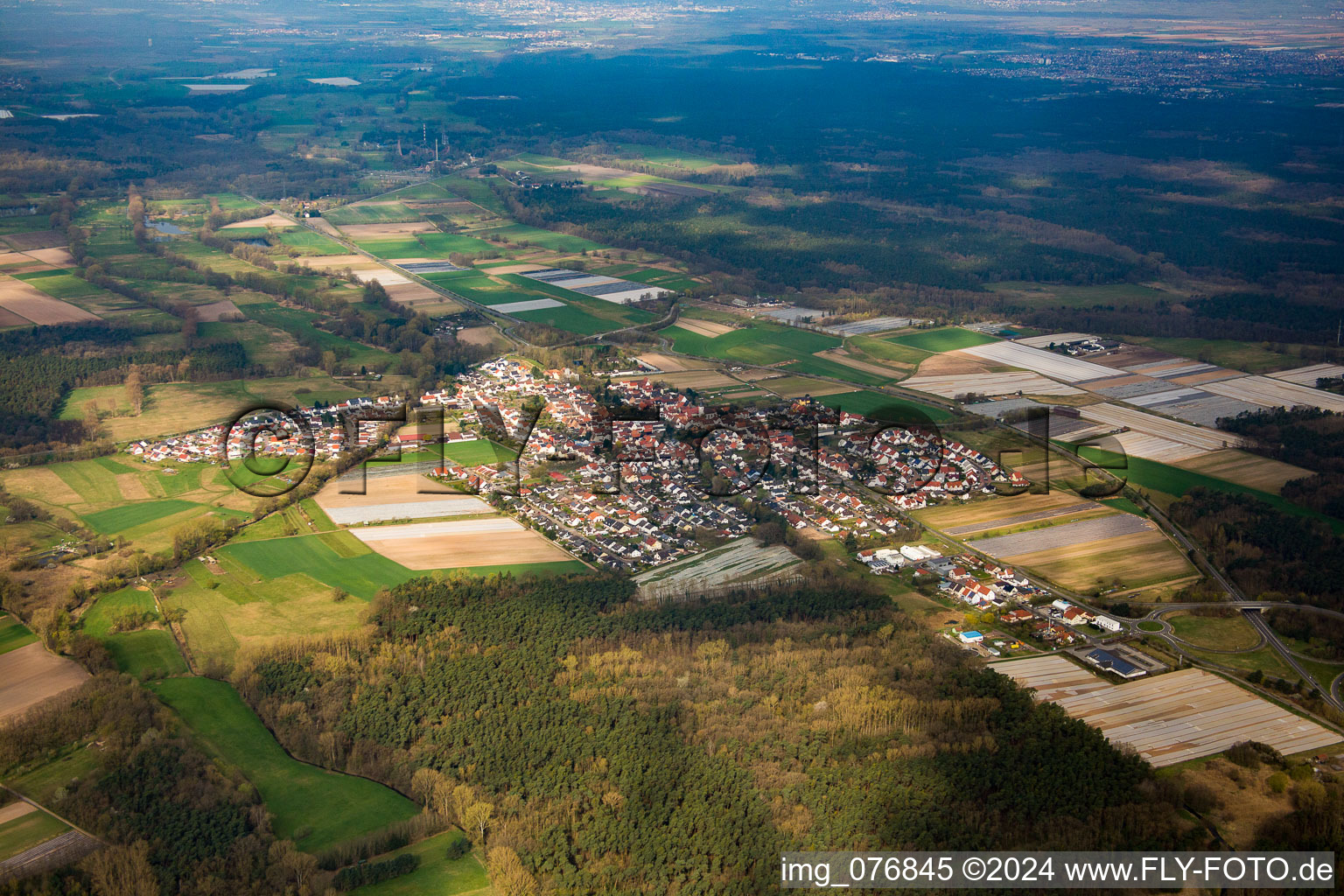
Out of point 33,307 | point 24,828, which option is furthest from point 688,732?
point 33,307

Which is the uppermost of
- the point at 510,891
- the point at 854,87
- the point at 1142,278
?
the point at 854,87

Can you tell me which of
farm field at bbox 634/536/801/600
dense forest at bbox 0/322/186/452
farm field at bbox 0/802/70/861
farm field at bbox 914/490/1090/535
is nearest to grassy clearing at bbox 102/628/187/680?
farm field at bbox 0/802/70/861

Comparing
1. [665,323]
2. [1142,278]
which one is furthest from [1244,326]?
[665,323]

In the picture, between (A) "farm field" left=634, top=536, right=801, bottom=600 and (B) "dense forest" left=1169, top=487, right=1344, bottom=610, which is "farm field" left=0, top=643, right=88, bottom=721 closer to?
(A) "farm field" left=634, top=536, right=801, bottom=600

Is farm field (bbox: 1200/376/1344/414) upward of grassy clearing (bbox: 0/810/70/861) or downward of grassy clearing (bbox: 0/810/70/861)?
upward

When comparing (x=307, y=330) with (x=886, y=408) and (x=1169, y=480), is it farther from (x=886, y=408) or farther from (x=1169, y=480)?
(x=1169, y=480)

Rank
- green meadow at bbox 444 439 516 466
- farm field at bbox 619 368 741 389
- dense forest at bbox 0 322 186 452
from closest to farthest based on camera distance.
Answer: green meadow at bbox 444 439 516 466, dense forest at bbox 0 322 186 452, farm field at bbox 619 368 741 389

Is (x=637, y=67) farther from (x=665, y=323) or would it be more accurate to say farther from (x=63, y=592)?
(x=63, y=592)
